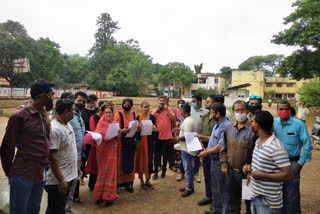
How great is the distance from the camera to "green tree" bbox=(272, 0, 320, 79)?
995 centimetres

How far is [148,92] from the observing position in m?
42.7

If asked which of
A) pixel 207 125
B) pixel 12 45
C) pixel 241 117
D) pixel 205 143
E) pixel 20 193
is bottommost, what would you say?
pixel 20 193

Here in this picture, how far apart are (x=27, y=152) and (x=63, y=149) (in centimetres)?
41

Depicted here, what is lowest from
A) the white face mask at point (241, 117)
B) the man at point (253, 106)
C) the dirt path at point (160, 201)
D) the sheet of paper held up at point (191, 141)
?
the dirt path at point (160, 201)

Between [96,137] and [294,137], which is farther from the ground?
[294,137]

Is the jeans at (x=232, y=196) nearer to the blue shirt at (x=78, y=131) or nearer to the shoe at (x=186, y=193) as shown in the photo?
the shoe at (x=186, y=193)

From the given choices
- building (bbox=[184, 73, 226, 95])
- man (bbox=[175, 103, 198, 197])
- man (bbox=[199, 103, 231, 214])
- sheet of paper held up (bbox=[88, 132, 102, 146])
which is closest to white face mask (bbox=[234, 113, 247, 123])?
man (bbox=[199, 103, 231, 214])

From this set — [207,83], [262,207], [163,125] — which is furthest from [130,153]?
[207,83]

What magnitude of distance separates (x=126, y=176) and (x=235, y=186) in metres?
2.16

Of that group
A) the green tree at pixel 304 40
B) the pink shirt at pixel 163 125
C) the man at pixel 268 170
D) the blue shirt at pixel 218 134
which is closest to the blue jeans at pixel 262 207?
the man at pixel 268 170

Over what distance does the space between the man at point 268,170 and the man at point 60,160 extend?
1.97 meters

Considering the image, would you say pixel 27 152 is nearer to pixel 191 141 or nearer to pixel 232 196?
pixel 232 196

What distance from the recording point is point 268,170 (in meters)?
2.04

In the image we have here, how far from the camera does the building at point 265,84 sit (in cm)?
3866
